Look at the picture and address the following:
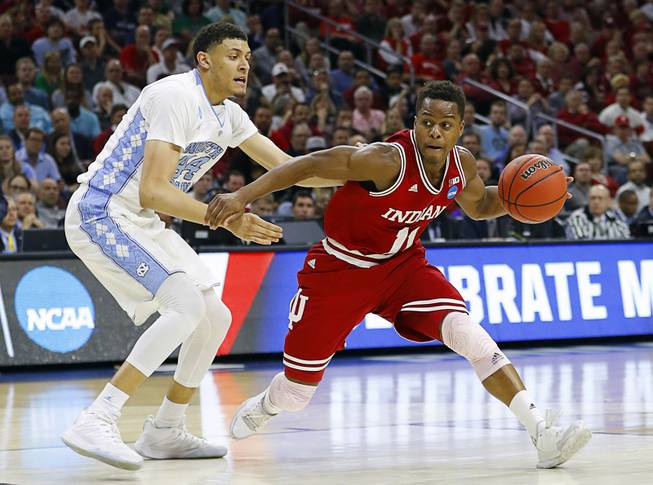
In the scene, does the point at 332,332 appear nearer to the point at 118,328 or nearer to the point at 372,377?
the point at 372,377

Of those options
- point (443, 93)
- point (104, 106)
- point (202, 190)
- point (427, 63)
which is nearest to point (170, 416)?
point (443, 93)

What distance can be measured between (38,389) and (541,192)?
467cm

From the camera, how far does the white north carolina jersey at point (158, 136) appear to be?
5.93m

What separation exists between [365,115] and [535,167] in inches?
377

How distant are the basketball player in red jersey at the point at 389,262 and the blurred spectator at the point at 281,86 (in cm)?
939

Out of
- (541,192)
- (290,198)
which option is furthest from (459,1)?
(541,192)

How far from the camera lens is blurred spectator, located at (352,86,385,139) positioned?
15938 millimetres

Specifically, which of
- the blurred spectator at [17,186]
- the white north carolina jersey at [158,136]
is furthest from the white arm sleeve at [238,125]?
the blurred spectator at [17,186]

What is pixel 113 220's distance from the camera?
6.05 metres

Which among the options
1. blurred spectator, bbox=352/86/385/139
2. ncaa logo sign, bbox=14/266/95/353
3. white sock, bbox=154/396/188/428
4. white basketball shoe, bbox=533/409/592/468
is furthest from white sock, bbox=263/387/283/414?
blurred spectator, bbox=352/86/385/139

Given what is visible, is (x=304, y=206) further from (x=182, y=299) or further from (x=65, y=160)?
(x=182, y=299)

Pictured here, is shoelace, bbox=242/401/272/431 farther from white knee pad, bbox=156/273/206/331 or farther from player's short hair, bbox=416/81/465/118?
player's short hair, bbox=416/81/465/118

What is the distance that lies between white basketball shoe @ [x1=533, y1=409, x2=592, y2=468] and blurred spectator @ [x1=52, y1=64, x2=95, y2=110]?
976 cm

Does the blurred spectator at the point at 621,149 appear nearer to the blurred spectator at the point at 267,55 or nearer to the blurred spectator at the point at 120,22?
the blurred spectator at the point at 267,55
